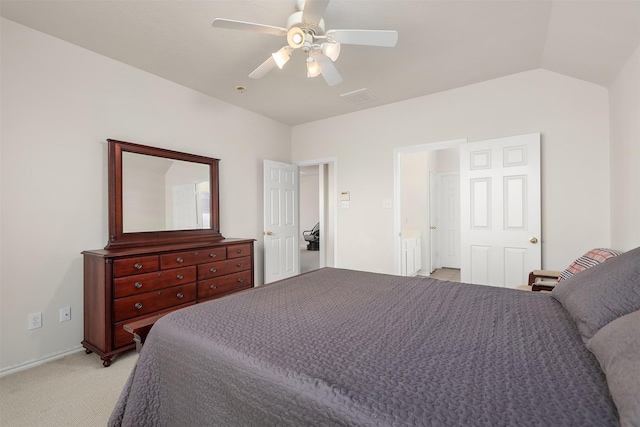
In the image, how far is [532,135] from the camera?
10.1ft

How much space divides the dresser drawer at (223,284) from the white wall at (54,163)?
1.03m

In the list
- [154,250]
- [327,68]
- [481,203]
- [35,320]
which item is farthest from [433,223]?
[35,320]

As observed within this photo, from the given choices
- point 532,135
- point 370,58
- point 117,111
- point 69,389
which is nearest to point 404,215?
point 532,135

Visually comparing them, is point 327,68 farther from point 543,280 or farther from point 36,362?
point 36,362

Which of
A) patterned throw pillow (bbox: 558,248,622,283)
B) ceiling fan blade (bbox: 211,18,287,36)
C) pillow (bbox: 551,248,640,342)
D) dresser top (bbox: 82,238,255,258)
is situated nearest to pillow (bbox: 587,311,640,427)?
pillow (bbox: 551,248,640,342)

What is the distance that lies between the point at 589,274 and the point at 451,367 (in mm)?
1036

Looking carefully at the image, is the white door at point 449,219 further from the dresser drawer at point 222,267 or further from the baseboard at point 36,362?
the baseboard at point 36,362

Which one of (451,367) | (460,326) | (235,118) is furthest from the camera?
(235,118)

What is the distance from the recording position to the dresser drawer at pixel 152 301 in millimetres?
2426

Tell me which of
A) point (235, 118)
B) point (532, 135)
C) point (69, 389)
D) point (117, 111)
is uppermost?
point (235, 118)

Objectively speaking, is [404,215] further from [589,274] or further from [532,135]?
[589,274]

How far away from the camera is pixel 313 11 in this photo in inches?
69.4

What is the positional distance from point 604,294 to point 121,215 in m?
3.50

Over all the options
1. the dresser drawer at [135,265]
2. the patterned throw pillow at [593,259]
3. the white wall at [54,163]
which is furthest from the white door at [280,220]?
the patterned throw pillow at [593,259]
